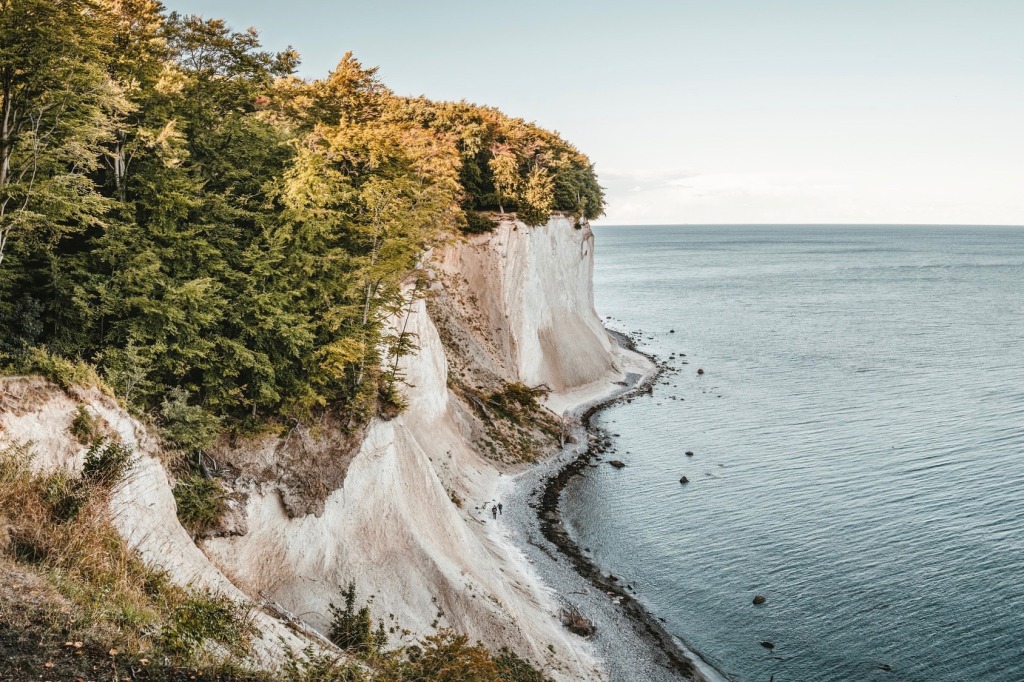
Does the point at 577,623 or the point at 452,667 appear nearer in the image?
the point at 452,667

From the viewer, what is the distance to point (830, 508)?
1709 inches

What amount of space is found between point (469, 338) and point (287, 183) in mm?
31177

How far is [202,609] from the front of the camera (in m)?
15.3

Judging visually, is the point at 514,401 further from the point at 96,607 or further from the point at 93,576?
the point at 96,607

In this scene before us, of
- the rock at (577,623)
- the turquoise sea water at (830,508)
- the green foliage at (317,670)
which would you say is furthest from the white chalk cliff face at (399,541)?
the turquoise sea water at (830,508)

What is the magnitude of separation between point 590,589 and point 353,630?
16.0 m

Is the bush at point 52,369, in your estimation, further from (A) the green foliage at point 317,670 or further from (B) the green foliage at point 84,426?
(A) the green foliage at point 317,670

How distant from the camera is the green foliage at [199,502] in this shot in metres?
21.7

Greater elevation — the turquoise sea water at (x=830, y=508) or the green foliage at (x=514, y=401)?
the green foliage at (x=514, y=401)

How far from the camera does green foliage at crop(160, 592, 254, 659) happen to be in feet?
43.5

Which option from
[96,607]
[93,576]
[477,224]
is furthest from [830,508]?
[96,607]

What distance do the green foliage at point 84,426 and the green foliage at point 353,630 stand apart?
33.6 feet

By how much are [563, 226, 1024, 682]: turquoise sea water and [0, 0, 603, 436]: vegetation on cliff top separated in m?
19.5

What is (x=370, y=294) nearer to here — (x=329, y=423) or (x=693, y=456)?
(x=329, y=423)
